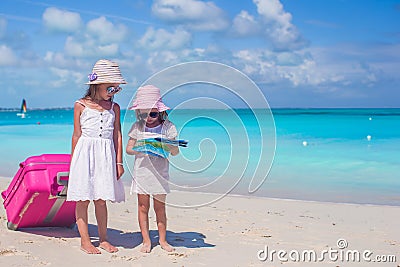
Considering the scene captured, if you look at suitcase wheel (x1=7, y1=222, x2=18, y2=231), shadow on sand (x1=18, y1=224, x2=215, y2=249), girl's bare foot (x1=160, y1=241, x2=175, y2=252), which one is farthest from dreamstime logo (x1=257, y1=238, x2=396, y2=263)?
suitcase wheel (x1=7, y1=222, x2=18, y2=231)

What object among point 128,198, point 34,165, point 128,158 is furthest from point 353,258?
point 128,198

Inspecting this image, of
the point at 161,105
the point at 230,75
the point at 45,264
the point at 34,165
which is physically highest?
the point at 230,75

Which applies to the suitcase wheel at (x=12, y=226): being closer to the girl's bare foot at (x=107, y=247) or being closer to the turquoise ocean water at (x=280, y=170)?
the girl's bare foot at (x=107, y=247)

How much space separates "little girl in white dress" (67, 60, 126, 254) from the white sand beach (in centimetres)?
37

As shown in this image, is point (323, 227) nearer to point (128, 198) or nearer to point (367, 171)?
point (128, 198)

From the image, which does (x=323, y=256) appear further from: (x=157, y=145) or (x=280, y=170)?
(x=280, y=170)

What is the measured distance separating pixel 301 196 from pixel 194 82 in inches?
181

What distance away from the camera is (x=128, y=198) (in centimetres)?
709

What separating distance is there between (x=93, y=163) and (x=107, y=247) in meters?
0.74

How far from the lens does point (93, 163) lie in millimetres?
4258

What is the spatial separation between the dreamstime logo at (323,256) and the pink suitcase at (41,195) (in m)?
1.83

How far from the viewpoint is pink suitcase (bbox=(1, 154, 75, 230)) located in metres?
4.40

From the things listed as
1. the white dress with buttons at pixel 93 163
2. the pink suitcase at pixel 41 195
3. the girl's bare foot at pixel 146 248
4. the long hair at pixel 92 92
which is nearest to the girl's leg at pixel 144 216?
the girl's bare foot at pixel 146 248

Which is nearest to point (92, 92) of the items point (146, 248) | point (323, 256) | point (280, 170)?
point (146, 248)
